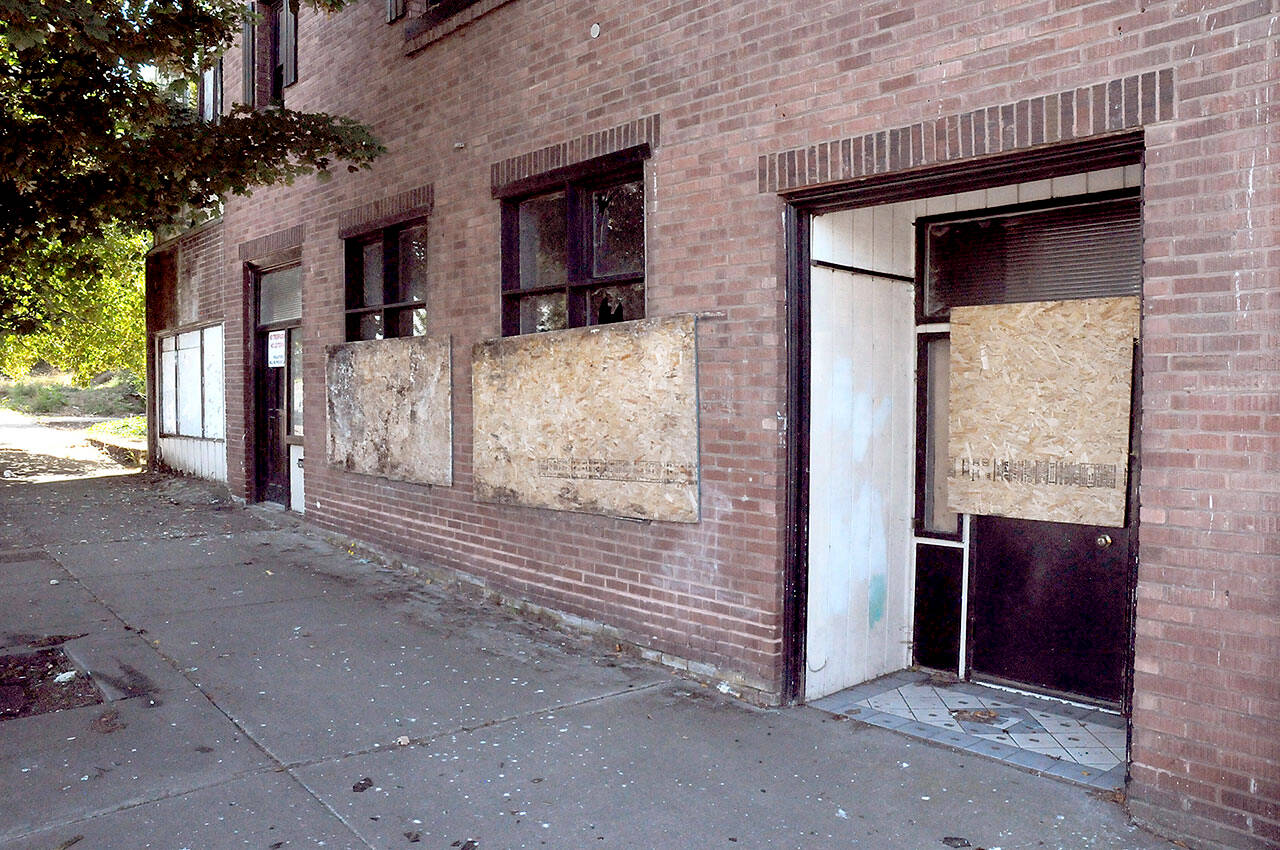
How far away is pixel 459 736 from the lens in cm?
470

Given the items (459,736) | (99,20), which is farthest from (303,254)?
(459,736)

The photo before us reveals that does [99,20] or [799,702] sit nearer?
[99,20]

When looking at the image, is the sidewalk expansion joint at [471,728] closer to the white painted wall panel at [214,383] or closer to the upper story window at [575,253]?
the upper story window at [575,253]

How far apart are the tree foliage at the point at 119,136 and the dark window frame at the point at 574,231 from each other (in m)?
1.79

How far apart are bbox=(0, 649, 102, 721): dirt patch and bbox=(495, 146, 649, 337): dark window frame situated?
345 cm

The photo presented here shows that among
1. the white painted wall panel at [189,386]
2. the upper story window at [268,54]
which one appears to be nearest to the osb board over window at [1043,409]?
the upper story window at [268,54]

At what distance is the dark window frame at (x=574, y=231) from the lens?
615cm

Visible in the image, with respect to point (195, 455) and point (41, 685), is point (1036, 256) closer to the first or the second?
point (41, 685)

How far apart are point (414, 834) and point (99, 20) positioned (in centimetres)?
412

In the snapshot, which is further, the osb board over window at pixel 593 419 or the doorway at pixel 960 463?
the osb board over window at pixel 593 419

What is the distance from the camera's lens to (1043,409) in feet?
17.0

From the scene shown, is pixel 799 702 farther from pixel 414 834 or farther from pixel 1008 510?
pixel 414 834

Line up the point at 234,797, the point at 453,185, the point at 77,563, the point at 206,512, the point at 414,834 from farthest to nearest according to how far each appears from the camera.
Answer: the point at 206,512
the point at 77,563
the point at 453,185
the point at 234,797
the point at 414,834

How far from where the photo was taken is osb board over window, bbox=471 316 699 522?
565 cm
